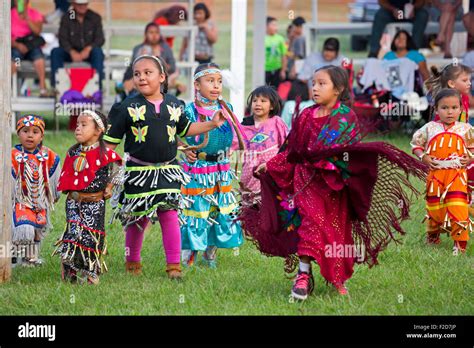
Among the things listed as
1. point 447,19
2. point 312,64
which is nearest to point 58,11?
point 312,64

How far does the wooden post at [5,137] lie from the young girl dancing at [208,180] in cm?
138

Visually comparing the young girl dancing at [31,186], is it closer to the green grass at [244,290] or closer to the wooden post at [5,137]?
the green grass at [244,290]

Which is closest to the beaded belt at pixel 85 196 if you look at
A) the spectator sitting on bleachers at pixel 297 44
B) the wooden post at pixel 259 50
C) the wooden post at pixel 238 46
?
the wooden post at pixel 238 46

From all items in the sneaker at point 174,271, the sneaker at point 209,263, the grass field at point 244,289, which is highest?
the sneaker at point 174,271

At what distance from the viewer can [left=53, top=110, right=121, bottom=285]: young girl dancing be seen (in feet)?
23.1

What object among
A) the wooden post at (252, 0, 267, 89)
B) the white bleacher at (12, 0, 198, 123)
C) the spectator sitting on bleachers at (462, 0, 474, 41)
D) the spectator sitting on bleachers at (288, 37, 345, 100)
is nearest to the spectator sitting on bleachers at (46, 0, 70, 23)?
the white bleacher at (12, 0, 198, 123)

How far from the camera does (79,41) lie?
15.8 meters

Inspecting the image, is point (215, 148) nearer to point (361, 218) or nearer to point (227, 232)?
point (227, 232)

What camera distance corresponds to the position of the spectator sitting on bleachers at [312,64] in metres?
15.6

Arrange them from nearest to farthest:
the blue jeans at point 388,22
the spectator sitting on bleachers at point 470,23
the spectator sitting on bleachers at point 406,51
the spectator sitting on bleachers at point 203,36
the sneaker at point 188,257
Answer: the sneaker at point 188,257 → the spectator sitting on bleachers at point 470,23 → the spectator sitting on bleachers at point 406,51 → the blue jeans at point 388,22 → the spectator sitting on bleachers at point 203,36

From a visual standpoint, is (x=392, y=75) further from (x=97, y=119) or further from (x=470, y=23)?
(x=97, y=119)

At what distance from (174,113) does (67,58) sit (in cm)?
913

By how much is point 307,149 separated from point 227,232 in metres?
1.58
